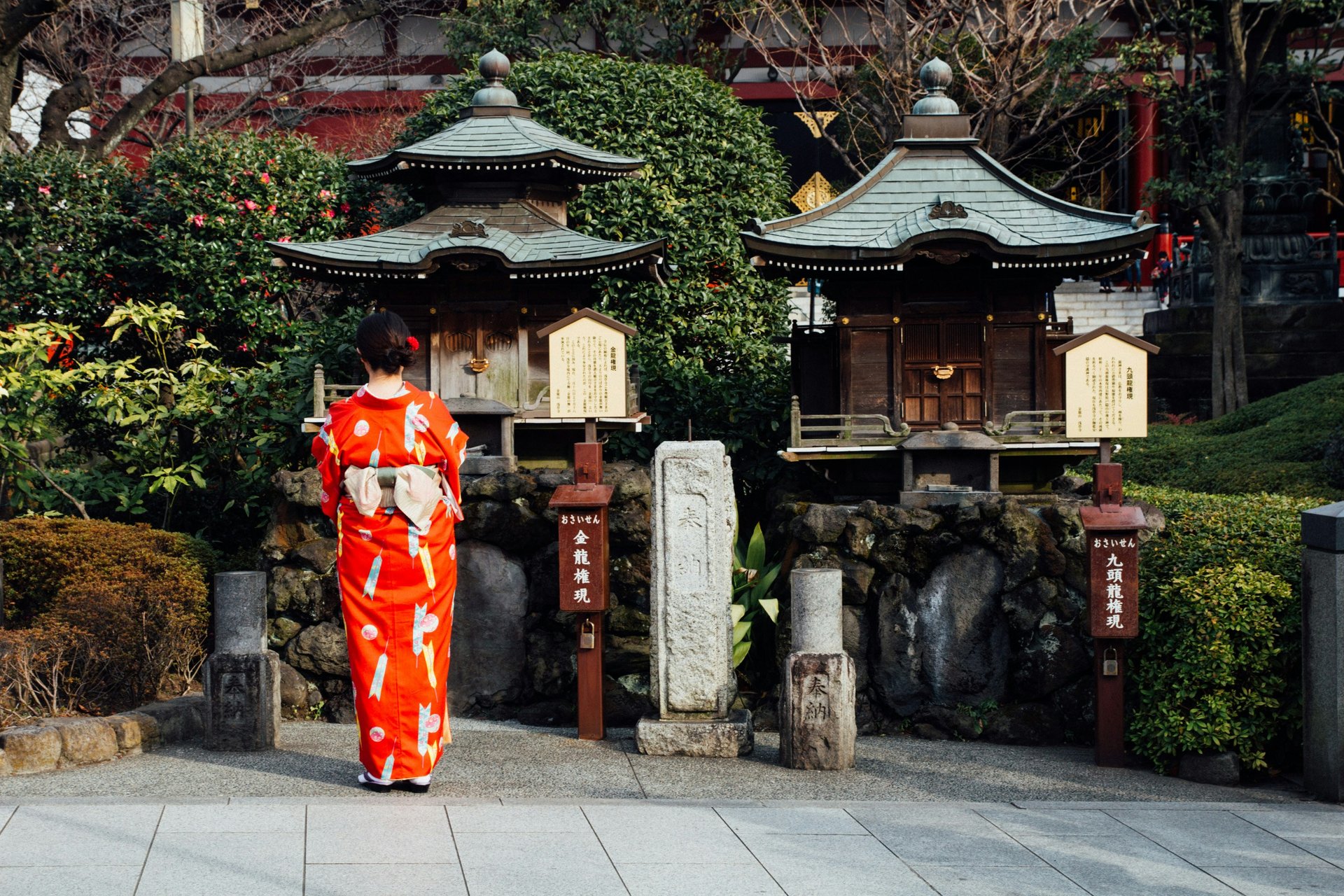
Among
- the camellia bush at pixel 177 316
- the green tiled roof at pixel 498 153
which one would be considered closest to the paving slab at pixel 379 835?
the camellia bush at pixel 177 316

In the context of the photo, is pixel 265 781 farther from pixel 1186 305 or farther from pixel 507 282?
pixel 1186 305

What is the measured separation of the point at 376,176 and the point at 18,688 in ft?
19.6

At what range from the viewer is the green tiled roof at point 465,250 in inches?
411

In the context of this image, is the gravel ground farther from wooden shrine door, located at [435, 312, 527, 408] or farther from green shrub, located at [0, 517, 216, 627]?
wooden shrine door, located at [435, 312, 527, 408]

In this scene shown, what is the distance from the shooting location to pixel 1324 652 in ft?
21.5

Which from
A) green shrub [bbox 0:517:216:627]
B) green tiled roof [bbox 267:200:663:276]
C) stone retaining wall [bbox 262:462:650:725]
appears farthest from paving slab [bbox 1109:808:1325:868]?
green shrub [bbox 0:517:216:627]

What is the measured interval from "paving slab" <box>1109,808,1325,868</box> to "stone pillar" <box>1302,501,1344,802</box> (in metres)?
0.74

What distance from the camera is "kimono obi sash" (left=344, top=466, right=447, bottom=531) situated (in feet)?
20.4

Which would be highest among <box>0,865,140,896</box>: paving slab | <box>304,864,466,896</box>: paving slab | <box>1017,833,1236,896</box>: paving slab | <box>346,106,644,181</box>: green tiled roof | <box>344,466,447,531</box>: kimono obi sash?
<box>346,106,644,181</box>: green tiled roof

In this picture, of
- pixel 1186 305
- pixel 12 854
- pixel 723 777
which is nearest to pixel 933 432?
pixel 723 777

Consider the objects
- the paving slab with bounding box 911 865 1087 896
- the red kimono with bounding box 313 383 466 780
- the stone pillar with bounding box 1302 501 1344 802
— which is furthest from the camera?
the stone pillar with bounding box 1302 501 1344 802

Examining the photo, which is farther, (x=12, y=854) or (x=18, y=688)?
(x=18, y=688)

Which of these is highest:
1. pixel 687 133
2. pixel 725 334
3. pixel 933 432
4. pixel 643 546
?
pixel 687 133

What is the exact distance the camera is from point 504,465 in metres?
10.3
